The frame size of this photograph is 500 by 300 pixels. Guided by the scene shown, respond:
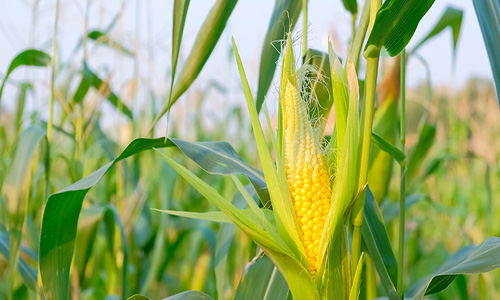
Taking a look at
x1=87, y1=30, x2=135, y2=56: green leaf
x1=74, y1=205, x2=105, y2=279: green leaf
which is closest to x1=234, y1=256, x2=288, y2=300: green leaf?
x1=74, y1=205, x2=105, y2=279: green leaf

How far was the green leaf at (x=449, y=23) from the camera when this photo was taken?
0.93 meters

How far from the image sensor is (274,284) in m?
0.76

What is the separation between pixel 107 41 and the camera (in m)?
1.57

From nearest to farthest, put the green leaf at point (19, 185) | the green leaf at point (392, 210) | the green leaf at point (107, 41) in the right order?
the green leaf at point (19, 185) < the green leaf at point (392, 210) < the green leaf at point (107, 41)

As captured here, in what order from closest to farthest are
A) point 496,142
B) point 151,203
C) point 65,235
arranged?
1. point 65,235
2. point 151,203
3. point 496,142

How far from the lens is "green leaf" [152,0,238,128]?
0.69 m

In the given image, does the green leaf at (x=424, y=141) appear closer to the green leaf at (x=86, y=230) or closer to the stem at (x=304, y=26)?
the stem at (x=304, y=26)

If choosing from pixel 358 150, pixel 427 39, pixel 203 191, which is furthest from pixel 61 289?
pixel 427 39

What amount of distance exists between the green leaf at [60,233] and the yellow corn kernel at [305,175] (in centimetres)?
21

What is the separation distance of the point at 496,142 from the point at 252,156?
7.25ft

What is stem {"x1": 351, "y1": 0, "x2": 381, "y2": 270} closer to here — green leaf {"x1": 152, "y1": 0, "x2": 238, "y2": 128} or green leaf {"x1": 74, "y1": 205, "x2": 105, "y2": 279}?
green leaf {"x1": 152, "y1": 0, "x2": 238, "y2": 128}

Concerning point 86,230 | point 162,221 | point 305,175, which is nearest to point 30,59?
point 86,230

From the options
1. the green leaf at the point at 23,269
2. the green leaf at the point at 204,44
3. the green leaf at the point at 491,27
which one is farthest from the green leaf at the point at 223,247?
the green leaf at the point at 491,27

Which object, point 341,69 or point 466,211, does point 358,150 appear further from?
point 466,211
